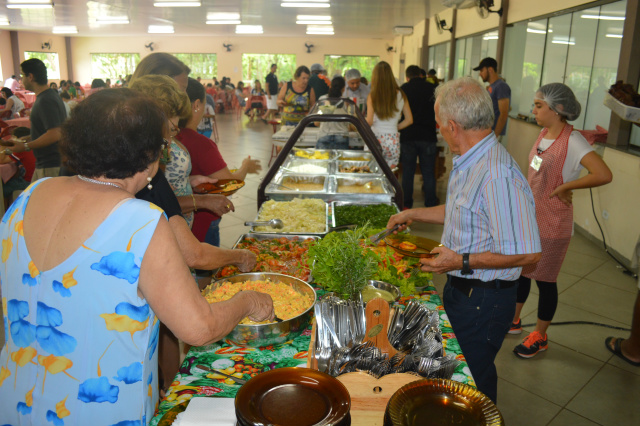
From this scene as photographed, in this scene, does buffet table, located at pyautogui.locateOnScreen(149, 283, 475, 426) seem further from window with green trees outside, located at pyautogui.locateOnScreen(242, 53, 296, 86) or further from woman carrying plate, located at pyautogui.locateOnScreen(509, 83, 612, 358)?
window with green trees outside, located at pyautogui.locateOnScreen(242, 53, 296, 86)

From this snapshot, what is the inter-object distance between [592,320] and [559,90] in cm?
189

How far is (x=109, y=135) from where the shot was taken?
1.21 m

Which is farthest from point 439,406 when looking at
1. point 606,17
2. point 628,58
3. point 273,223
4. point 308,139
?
point 606,17

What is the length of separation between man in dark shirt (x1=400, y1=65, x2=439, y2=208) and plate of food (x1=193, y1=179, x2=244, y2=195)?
3.54m

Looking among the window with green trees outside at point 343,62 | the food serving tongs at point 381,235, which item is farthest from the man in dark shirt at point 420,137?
the window with green trees outside at point 343,62

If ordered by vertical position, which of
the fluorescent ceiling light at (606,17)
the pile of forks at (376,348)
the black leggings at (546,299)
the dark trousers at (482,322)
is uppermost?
the fluorescent ceiling light at (606,17)

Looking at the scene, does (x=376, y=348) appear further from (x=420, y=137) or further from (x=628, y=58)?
(x=420, y=137)

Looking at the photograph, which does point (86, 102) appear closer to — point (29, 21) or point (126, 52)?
point (29, 21)

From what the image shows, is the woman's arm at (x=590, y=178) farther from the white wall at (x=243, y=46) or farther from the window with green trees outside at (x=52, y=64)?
the window with green trees outside at (x=52, y=64)

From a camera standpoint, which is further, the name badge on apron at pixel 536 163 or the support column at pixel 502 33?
the support column at pixel 502 33

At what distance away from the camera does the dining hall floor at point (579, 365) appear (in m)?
2.74

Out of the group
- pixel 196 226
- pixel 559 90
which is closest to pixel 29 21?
pixel 196 226

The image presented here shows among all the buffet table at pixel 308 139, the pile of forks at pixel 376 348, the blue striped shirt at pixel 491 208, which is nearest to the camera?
the pile of forks at pixel 376 348

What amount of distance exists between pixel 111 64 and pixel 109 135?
28.1 meters
